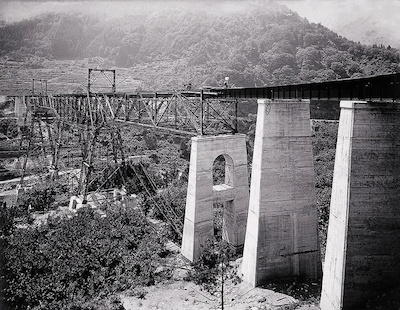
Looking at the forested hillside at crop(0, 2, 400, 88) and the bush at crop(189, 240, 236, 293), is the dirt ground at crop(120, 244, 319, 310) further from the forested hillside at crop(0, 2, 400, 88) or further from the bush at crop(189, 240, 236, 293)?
the forested hillside at crop(0, 2, 400, 88)

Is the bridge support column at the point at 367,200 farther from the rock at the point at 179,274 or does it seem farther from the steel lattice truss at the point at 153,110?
the steel lattice truss at the point at 153,110

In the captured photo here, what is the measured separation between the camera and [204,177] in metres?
20.3

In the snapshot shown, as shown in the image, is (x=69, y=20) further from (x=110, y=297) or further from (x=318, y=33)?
(x=110, y=297)

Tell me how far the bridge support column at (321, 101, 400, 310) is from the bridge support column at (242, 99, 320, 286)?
4844 mm

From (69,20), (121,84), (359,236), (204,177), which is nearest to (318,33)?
(121,84)

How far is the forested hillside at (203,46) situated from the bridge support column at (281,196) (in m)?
49.8

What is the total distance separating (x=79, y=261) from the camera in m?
18.7

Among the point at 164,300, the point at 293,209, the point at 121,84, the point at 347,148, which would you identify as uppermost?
the point at 121,84

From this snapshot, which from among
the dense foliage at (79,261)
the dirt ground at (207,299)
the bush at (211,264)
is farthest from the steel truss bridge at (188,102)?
the dirt ground at (207,299)

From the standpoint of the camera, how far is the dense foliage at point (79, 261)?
53.5ft

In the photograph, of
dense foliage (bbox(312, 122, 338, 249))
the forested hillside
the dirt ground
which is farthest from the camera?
the forested hillside

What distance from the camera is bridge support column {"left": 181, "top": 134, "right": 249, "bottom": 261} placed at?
20.1 m

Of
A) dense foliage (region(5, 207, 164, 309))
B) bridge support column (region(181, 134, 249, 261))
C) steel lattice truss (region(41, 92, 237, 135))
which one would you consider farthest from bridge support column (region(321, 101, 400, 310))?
dense foliage (region(5, 207, 164, 309))

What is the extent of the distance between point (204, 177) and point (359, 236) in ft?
32.4
